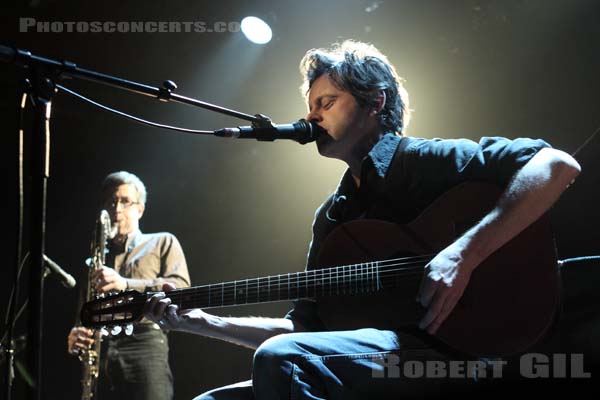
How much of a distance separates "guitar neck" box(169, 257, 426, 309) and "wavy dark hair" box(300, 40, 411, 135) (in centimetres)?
87

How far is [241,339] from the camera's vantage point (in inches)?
93.9

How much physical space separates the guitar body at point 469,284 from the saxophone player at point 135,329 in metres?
2.10

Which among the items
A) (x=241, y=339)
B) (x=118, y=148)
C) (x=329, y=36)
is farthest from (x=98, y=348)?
(x=329, y=36)

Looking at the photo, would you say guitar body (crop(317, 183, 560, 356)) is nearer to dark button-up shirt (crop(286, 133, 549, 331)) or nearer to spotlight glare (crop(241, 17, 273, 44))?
dark button-up shirt (crop(286, 133, 549, 331))

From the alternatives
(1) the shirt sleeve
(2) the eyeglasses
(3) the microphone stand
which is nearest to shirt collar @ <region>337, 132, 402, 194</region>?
(3) the microphone stand

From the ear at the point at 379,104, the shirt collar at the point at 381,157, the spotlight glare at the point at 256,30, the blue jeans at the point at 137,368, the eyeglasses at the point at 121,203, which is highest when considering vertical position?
the spotlight glare at the point at 256,30

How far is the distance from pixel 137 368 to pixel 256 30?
2504 mm

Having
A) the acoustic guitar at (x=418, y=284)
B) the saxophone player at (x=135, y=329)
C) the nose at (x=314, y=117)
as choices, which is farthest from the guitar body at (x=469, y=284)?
the saxophone player at (x=135, y=329)

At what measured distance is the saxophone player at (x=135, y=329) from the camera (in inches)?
156

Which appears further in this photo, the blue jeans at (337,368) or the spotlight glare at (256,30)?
the spotlight glare at (256,30)

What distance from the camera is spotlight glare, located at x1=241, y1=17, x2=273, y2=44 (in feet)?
13.9

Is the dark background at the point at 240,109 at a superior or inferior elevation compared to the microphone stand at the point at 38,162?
superior

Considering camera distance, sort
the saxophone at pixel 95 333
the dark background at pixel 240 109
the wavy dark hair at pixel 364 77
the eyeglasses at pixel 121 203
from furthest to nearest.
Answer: the eyeglasses at pixel 121 203 → the saxophone at pixel 95 333 → the dark background at pixel 240 109 → the wavy dark hair at pixel 364 77

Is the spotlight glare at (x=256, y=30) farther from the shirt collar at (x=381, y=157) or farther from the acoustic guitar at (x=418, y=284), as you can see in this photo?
the acoustic guitar at (x=418, y=284)
